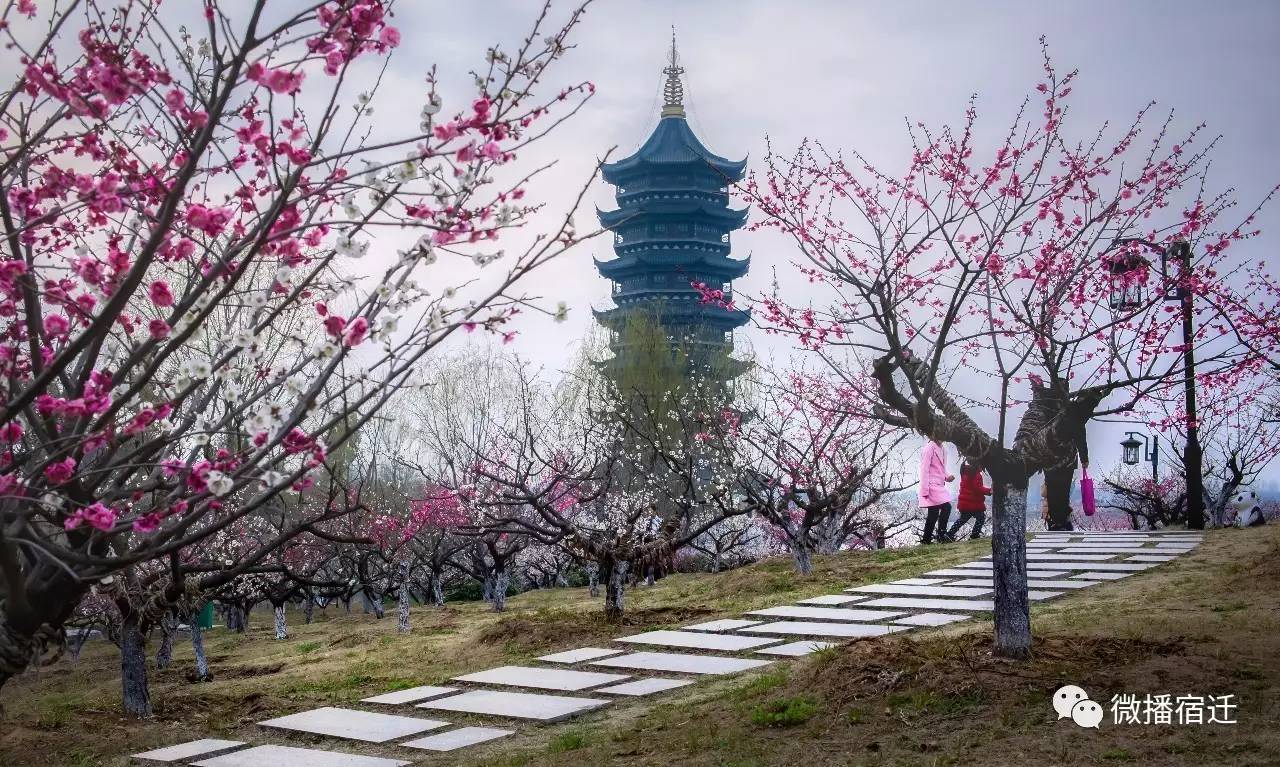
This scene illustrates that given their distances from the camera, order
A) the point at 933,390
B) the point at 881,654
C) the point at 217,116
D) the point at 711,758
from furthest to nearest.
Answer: the point at 933,390
the point at 881,654
the point at 711,758
the point at 217,116

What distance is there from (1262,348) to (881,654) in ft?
16.4

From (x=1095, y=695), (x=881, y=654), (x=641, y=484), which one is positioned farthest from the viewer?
(x=641, y=484)

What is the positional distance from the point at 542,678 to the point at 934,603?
3.85m

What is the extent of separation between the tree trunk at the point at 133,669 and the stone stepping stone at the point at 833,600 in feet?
18.6

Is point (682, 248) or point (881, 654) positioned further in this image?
point (682, 248)

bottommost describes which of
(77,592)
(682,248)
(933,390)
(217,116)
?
(77,592)

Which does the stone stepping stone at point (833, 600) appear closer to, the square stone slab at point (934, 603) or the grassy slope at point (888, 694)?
the square stone slab at point (934, 603)

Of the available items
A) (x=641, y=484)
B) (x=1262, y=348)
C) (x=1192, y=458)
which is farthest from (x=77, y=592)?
(x=641, y=484)

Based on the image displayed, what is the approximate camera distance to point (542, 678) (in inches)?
297

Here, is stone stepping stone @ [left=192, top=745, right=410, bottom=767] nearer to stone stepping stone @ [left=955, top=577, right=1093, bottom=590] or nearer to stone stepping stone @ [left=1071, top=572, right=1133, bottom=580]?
stone stepping stone @ [left=955, top=577, right=1093, bottom=590]

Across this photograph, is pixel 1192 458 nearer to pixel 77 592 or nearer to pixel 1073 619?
pixel 1073 619

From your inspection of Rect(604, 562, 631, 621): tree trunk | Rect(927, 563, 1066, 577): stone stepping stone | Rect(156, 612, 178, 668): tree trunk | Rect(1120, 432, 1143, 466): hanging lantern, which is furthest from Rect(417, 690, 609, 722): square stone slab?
Rect(1120, 432, 1143, 466): hanging lantern

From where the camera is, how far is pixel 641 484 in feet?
93.2

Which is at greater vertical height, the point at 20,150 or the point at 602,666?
the point at 20,150
